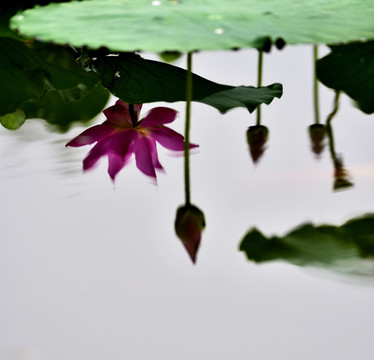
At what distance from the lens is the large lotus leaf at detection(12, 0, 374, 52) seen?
1057 mm

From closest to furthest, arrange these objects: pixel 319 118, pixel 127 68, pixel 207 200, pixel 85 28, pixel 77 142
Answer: pixel 207 200
pixel 85 28
pixel 77 142
pixel 319 118
pixel 127 68

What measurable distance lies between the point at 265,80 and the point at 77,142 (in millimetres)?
549

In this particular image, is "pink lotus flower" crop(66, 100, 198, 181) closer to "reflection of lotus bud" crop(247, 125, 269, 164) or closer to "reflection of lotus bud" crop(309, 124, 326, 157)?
"reflection of lotus bud" crop(247, 125, 269, 164)

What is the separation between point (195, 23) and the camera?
112 centimetres

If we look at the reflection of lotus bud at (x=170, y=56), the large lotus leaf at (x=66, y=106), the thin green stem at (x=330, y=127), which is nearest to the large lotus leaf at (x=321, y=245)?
the thin green stem at (x=330, y=127)

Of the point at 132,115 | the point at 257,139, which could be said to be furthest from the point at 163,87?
the point at 257,139

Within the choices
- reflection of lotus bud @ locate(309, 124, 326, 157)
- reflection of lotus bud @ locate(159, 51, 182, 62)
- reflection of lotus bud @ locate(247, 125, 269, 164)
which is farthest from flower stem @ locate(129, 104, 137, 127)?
reflection of lotus bud @ locate(159, 51, 182, 62)

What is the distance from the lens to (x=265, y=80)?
162 centimetres

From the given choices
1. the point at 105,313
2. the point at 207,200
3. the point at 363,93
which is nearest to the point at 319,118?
the point at 363,93

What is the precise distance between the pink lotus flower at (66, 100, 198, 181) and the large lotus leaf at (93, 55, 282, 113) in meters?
0.07

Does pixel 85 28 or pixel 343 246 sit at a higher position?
pixel 85 28

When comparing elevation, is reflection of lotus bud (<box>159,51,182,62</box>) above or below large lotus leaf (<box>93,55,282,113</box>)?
below

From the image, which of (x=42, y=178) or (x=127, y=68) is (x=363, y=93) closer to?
(x=127, y=68)

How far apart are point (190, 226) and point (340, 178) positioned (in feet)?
0.86
